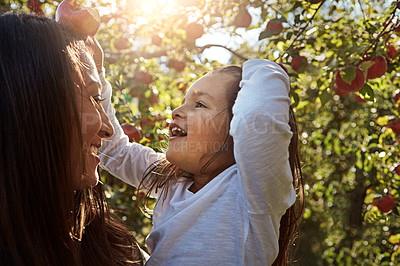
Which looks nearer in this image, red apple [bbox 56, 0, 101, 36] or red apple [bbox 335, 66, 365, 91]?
red apple [bbox 56, 0, 101, 36]

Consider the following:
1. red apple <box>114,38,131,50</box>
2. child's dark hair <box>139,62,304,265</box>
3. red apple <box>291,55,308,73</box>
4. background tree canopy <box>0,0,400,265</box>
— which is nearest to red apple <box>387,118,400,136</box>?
background tree canopy <box>0,0,400,265</box>

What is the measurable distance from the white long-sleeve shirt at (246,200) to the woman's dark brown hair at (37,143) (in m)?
0.28

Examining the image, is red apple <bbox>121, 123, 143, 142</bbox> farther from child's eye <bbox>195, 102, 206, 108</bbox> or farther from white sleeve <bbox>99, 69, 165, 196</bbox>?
child's eye <bbox>195, 102, 206, 108</bbox>

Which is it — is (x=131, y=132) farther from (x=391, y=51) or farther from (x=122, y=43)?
(x=391, y=51)

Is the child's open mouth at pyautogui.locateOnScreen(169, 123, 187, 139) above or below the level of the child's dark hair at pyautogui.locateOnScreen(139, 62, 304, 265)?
above

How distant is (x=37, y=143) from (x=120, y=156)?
0.64 metres

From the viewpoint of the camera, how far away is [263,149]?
1.06 m

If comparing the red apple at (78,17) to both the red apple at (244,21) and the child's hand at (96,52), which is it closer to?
the child's hand at (96,52)

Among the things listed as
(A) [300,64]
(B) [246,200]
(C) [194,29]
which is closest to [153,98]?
(C) [194,29]

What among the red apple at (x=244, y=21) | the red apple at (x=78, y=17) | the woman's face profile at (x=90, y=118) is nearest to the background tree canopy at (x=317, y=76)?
the red apple at (x=244, y=21)

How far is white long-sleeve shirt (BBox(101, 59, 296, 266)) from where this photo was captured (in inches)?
42.2

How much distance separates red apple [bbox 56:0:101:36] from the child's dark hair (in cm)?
42

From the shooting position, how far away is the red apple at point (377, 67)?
1.88 metres

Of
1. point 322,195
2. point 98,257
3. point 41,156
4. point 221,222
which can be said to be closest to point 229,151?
point 221,222
